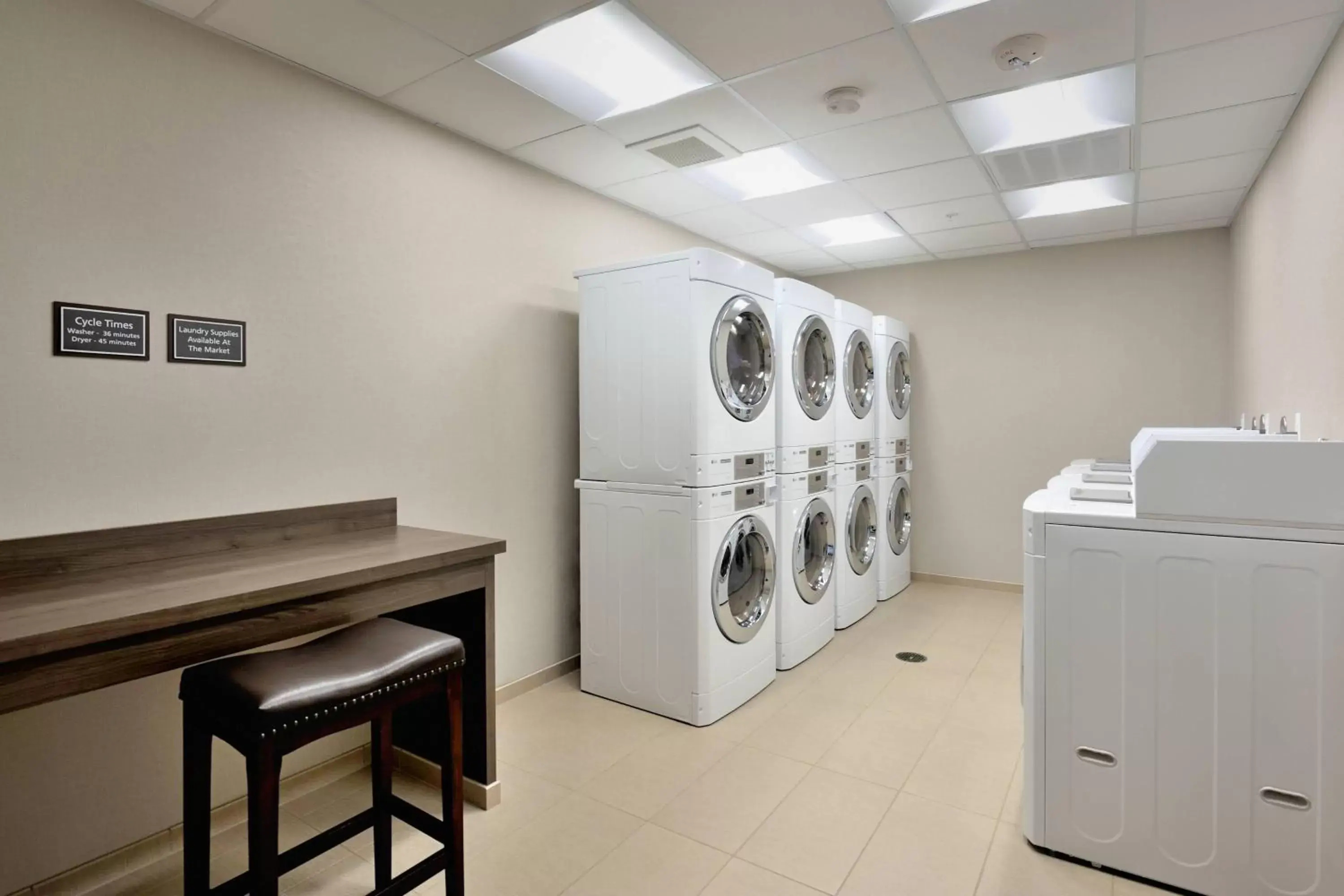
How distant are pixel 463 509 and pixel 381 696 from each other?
1461 mm

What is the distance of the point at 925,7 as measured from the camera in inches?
83.3

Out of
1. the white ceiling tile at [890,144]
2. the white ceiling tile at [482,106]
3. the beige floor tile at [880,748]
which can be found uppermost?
the white ceiling tile at [890,144]

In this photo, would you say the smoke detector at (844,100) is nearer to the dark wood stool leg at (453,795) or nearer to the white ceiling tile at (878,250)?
the white ceiling tile at (878,250)

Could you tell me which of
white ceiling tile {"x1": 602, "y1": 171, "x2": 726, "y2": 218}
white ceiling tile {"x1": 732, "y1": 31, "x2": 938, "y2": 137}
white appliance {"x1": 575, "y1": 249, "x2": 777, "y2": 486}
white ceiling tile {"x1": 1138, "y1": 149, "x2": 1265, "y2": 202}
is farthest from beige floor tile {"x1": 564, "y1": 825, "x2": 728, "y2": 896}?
white ceiling tile {"x1": 1138, "y1": 149, "x2": 1265, "y2": 202}

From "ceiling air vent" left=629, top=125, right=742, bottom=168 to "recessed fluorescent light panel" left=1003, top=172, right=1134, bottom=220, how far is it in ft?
5.95

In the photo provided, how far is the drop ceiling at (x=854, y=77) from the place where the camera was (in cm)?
213

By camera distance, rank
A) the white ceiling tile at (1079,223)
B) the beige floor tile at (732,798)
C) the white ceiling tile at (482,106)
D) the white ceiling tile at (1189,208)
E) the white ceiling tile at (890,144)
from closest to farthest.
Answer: the beige floor tile at (732,798), the white ceiling tile at (482,106), the white ceiling tile at (890,144), the white ceiling tile at (1189,208), the white ceiling tile at (1079,223)

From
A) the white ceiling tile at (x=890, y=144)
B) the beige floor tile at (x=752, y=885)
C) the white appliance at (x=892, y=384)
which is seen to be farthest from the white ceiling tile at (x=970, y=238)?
the beige floor tile at (x=752, y=885)

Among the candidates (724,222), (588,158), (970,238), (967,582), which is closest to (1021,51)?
(588,158)

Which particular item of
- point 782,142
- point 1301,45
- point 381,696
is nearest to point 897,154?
→ point 782,142

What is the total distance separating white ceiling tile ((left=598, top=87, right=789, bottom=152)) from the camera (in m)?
2.73

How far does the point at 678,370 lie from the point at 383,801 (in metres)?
1.91

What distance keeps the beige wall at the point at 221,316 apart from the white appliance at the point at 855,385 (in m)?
1.98

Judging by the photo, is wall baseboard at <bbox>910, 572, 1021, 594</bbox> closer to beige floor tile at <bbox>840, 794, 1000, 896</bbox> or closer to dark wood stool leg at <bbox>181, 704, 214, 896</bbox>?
beige floor tile at <bbox>840, 794, 1000, 896</bbox>
